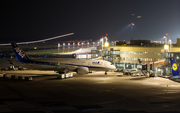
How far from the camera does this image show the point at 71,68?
189ft

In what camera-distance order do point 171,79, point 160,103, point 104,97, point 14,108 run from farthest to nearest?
1. point 171,79
2. point 104,97
3. point 160,103
4. point 14,108

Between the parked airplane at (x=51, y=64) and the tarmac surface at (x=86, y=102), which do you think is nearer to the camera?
the tarmac surface at (x=86, y=102)

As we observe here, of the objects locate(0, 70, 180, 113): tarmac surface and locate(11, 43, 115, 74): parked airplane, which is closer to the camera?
locate(0, 70, 180, 113): tarmac surface

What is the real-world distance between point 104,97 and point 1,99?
46.0ft

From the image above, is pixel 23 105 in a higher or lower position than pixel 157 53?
lower

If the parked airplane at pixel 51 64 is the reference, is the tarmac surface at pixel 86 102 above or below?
below

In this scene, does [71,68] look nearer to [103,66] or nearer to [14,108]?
[103,66]

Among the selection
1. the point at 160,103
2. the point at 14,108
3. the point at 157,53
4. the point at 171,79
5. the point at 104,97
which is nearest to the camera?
the point at 14,108

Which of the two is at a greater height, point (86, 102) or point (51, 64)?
point (51, 64)

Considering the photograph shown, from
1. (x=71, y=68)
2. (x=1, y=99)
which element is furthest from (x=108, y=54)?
(x=1, y=99)

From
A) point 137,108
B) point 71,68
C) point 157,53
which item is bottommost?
point 137,108

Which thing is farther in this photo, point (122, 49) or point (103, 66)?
point (122, 49)

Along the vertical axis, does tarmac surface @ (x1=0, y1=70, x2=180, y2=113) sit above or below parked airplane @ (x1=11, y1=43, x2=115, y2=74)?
below

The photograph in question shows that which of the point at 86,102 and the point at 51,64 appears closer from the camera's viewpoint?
the point at 86,102
